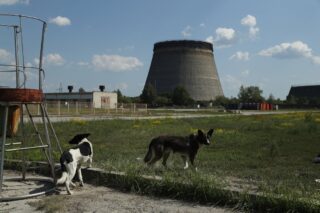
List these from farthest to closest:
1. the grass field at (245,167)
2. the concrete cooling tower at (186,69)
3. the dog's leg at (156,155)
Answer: the concrete cooling tower at (186,69) → the dog's leg at (156,155) → the grass field at (245,167)

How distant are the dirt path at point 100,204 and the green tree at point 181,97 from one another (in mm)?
103795

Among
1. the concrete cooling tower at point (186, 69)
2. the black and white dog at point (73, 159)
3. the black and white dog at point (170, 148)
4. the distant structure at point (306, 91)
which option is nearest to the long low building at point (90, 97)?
the concrete cooling tower at point (186, 69)

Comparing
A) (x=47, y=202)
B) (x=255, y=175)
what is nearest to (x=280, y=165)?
(x=255, y=175)

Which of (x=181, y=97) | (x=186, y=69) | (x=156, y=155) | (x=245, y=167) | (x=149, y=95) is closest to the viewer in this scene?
(x=156, y=155)

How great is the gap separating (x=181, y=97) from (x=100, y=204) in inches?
4133

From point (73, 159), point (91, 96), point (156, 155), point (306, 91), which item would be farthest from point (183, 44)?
point (73, 159)

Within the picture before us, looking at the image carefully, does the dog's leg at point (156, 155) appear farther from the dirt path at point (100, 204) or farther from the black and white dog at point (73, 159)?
the dirt path at point (100, 204)

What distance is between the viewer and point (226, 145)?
591 inches

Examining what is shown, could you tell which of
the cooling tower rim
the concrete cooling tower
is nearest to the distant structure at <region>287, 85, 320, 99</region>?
the concrete cooling tower

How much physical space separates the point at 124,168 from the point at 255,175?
7.81 ft

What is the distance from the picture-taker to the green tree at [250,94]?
13225 centimetres

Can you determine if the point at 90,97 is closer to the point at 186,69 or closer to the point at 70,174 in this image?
the point at 186,69

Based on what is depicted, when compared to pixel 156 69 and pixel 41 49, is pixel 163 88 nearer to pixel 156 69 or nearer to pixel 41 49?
pixel 156 69

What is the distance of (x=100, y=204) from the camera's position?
22.4 ft
